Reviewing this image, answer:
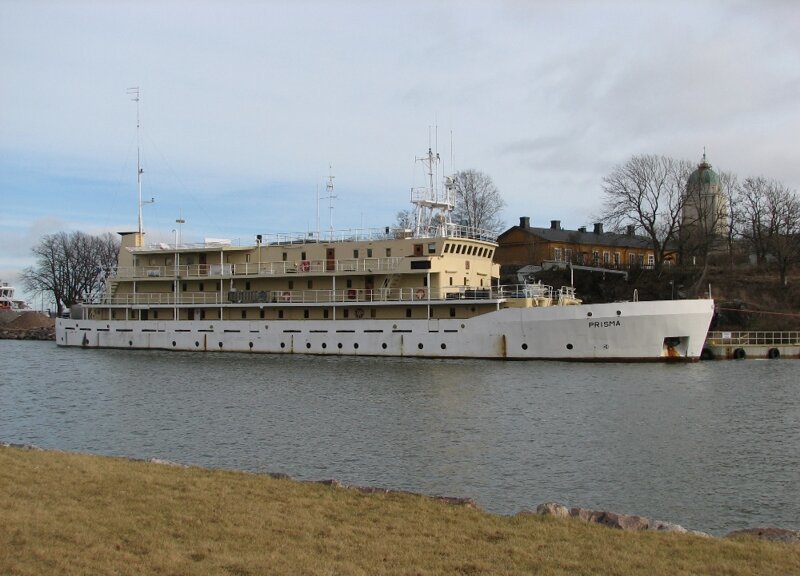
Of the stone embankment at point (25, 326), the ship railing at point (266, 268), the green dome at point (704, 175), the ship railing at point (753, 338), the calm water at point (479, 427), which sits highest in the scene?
the green dome at point (704, 175)

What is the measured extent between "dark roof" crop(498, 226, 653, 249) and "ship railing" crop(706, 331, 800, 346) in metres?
22.9

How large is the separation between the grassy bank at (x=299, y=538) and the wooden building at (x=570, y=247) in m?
68.5

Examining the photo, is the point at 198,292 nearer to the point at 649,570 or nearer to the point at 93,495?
the point at 93,495

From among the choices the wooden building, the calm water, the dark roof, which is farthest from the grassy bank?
the dark roof

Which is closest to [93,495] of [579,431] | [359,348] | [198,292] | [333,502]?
[333,502]

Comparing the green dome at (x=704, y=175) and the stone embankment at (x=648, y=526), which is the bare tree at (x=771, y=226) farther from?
the stone embankment at (x=648, y=526)

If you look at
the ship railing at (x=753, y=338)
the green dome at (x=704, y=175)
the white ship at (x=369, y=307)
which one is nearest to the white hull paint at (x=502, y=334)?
the white ship at (x=369, y=307)

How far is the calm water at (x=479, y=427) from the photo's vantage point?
15797 millimetres

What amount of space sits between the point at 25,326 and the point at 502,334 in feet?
260

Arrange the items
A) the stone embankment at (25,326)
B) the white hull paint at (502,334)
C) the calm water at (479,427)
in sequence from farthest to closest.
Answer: the stone embankment at (25,326), the white hull paint at (502,334), the calm water at (479,427)

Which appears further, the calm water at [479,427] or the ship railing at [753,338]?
the ship railing at [753,338]

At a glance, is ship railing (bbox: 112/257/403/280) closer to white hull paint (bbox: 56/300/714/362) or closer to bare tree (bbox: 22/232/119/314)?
white hull paint (bbox: 56/300/714/362)

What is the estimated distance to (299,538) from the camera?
954 cm

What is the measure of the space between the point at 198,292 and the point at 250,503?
44.4 metres
